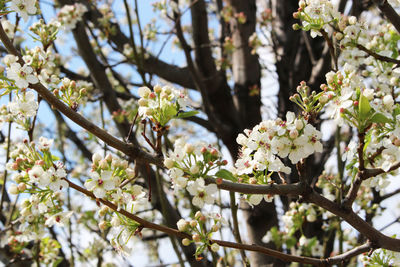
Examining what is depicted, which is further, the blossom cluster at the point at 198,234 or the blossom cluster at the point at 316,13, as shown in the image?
the blossom cluster at the point at 316,13

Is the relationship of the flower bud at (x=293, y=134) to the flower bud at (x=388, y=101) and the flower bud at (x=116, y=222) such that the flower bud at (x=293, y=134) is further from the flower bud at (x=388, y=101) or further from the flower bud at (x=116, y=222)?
the flower bud at (x=116, y=222)

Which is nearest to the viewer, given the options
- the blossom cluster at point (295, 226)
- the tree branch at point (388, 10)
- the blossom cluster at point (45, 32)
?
the tree branch at point (388, 10)

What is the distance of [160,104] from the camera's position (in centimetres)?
144

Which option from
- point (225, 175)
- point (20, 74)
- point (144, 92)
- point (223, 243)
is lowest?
point (223, 243)

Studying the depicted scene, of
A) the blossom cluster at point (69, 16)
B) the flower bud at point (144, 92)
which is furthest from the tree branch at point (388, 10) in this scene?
the blossom cluster at point (69, 16)

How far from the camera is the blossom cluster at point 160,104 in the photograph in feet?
4.62

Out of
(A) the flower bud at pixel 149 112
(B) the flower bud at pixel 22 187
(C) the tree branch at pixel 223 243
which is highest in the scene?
(A) the flower bud at pixel 149 112

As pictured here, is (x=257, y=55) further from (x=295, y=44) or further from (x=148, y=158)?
(x=148, y=158)

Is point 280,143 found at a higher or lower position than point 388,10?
lower

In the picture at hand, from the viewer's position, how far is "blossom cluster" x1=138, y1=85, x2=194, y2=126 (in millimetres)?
1407

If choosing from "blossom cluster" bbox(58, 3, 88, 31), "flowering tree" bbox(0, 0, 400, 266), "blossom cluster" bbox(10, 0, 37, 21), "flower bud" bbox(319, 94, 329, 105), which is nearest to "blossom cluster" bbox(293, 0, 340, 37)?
"flowering tree" bbox(0, 0, 400, 266)

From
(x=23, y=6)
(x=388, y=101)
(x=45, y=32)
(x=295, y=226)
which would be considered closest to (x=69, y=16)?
(x=45, y=32)

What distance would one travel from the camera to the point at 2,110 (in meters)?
2.22

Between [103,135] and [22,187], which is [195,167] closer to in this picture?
[103,135]
